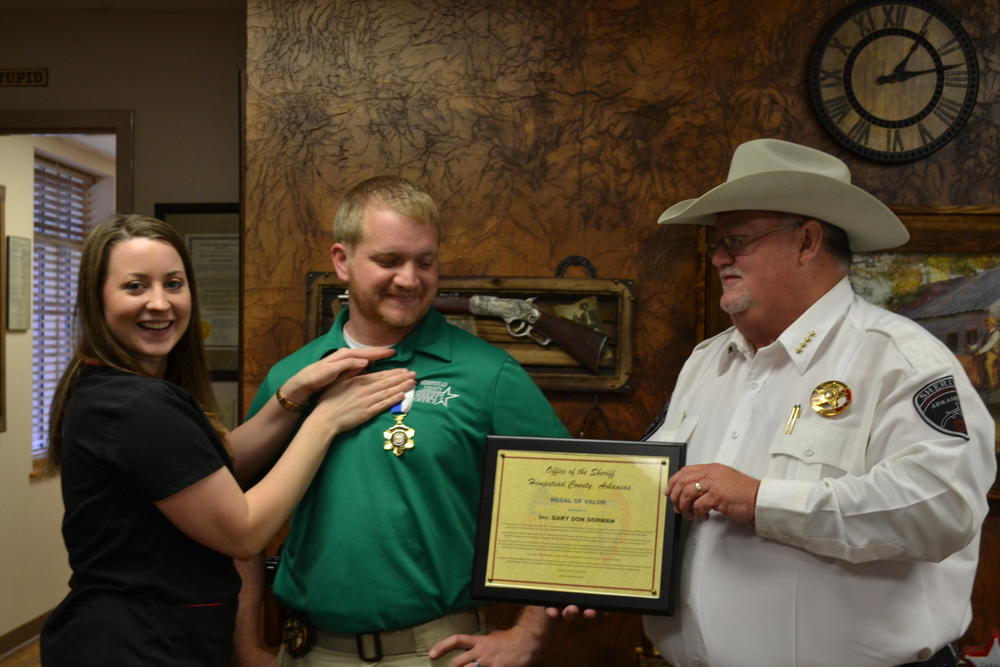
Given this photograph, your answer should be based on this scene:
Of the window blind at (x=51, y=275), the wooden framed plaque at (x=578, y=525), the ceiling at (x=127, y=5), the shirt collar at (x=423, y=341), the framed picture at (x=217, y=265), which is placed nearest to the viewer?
the wooden framed plaque at (x=578, y=525)

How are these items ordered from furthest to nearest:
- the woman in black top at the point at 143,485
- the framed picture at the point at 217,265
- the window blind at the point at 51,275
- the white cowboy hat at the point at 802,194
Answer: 1. the window blind at the point at 51,275
2. the framed picture at the point at 217,265
3. the white cowboy hat at the point at 802,194
4. the woman in black top at the point at 143,485

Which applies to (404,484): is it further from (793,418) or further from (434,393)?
(793,418)

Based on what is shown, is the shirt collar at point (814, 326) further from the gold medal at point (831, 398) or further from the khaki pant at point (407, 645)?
the khaki pant at point (407, 645)

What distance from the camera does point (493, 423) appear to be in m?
2.01

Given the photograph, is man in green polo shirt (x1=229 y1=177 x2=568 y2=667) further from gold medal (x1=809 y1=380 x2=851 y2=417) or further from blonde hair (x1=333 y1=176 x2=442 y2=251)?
gold medal (x1=809 y1=380 x2=851 y2=417)

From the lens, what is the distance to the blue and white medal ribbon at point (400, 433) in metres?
1.92

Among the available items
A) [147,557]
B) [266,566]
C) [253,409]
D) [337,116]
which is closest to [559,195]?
[337,116]

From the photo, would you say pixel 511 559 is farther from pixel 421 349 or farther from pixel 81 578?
pixel 81 578

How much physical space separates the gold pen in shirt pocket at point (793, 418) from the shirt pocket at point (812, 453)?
13 millimetres

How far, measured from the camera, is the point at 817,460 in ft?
5.68

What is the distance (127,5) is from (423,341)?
321cm

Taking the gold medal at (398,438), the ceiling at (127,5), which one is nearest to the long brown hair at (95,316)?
the gold medal at (398,438)

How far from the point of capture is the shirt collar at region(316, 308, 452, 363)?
2049mm

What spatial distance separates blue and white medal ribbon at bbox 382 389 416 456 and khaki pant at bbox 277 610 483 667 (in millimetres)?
413
